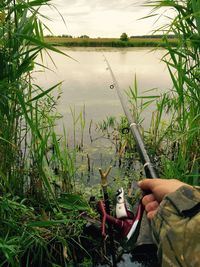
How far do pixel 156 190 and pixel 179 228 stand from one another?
23 cm

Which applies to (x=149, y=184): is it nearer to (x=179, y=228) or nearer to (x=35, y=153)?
(x=179, y=228)

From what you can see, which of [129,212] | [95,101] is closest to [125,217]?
[129,212]

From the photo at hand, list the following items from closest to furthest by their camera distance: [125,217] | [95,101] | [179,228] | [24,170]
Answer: [179,228]
[125,217]
[24,170]
[95,101]

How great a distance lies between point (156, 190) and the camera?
1.21 metres

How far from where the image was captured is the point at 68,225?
9.29 ft

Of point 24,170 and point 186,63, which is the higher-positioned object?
point 186,63

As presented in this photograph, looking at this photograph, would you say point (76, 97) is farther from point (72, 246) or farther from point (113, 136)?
point (72, 246)

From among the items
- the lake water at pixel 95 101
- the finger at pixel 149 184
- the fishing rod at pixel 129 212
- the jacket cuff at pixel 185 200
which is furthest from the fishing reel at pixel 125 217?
the lake water at pixel 95 101

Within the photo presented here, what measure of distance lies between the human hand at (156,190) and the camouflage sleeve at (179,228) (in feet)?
0.21

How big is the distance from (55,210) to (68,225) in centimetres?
14

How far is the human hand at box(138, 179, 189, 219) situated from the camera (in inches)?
45.9

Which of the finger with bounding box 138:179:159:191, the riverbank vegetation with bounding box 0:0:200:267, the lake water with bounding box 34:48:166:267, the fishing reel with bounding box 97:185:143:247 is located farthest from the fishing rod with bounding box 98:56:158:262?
the lake water with bounding box 34:48:166:267

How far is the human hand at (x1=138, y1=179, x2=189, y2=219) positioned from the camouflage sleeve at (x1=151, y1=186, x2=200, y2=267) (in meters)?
0.07

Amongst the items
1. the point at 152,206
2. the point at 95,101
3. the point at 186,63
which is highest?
the point at 186,63
